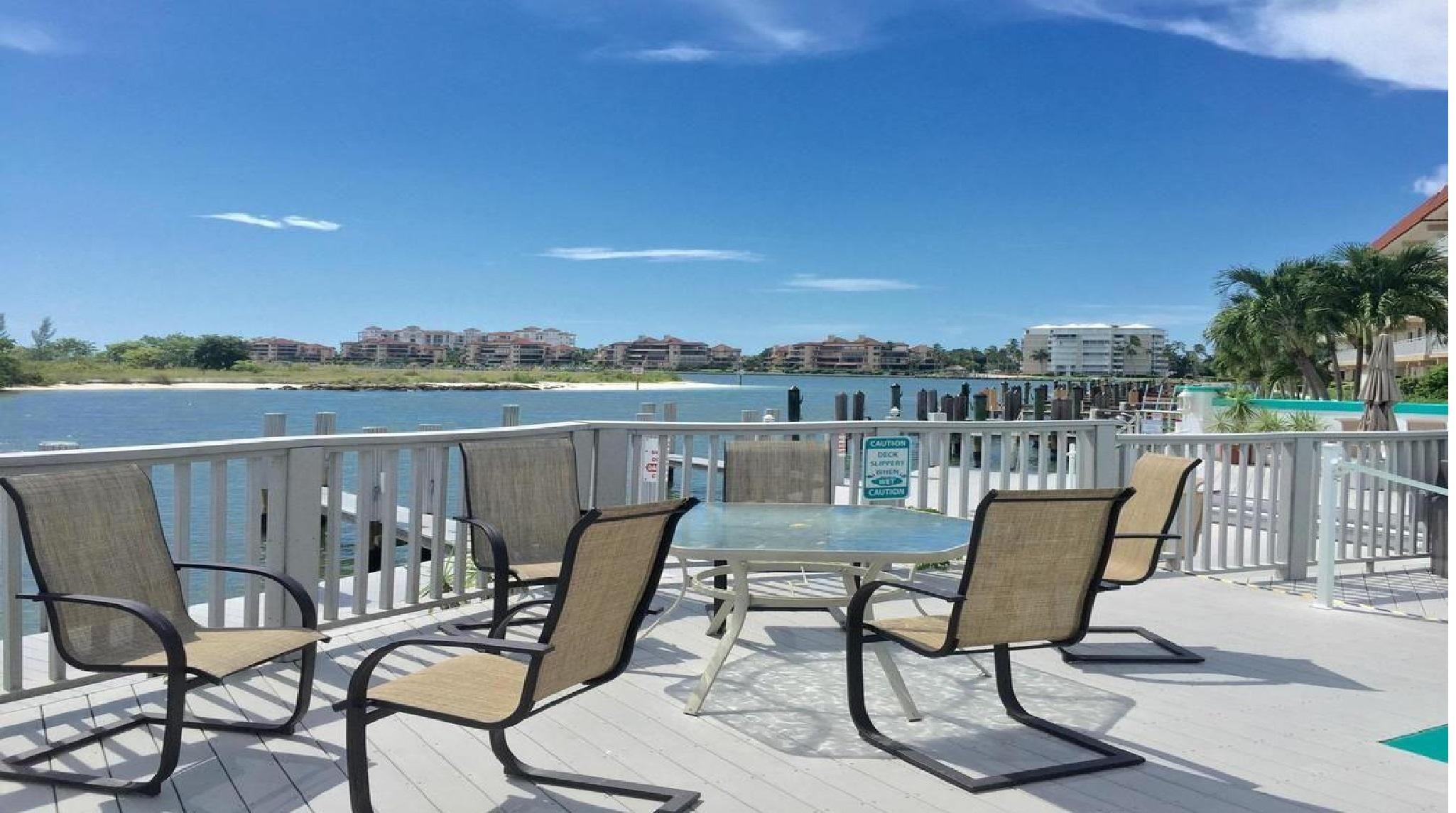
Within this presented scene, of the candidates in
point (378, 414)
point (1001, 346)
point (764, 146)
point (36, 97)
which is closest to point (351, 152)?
point (36, 97)

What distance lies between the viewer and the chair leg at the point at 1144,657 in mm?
4406

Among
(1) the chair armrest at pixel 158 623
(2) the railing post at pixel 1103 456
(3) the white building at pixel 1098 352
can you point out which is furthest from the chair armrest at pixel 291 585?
(3) the white building at pixel 1098 352

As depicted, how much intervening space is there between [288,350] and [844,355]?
152ft

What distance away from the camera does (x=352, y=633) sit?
4605 mm

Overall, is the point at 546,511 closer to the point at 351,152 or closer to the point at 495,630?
the point at 495,630

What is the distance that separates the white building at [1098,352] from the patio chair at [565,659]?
11711 cm

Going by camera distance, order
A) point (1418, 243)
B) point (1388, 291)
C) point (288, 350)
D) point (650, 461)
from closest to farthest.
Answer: point (650, 461), point (1388, 291), point (1418, 243), point (288, 350)

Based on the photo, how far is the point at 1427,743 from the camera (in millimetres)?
3445

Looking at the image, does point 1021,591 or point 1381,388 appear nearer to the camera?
point 1021,591

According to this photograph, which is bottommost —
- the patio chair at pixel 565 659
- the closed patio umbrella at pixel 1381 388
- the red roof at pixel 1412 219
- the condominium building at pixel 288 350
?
the patio chair at pixel 565 659

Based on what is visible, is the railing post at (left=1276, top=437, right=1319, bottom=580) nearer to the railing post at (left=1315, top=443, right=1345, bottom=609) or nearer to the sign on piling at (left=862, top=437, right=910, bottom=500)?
the railing post at (left=1315, top=443, right=1345, bottom=609)

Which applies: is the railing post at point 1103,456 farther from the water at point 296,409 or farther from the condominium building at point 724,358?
the condominium building at point 724,358

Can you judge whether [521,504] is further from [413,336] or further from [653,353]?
[413,336]

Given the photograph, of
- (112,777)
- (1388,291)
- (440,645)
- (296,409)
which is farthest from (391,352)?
(440,645)
